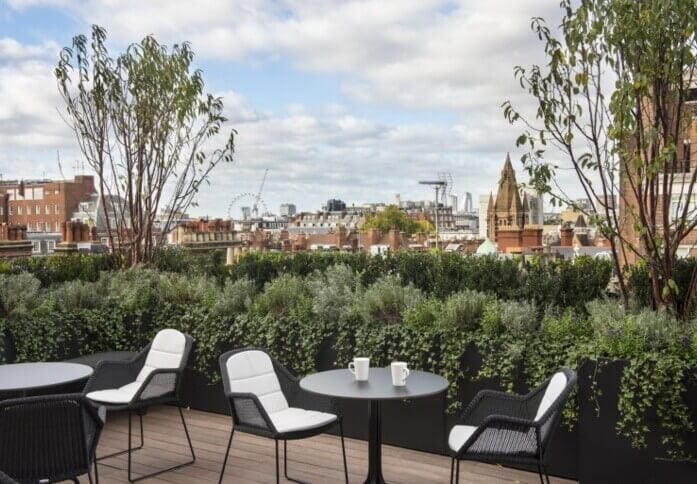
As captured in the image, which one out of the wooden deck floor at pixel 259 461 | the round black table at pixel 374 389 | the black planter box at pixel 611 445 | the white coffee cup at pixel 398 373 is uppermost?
the white coffee cup at pixel 398 373

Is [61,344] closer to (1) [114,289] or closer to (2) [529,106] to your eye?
(1) [114,289]

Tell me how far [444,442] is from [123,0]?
7648mm

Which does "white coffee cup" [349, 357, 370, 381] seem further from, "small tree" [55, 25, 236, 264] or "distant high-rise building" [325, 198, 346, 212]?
"distant high-rise building" [325, 198, 346, 212]

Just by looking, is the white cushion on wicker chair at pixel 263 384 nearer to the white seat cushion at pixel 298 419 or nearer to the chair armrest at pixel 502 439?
the white seat cushion at pixel 298 419

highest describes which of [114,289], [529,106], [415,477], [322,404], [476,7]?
[476,7]

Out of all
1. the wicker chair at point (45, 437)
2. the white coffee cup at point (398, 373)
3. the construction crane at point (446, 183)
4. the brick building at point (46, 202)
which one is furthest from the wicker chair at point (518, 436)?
the brick building at point (46, 202)

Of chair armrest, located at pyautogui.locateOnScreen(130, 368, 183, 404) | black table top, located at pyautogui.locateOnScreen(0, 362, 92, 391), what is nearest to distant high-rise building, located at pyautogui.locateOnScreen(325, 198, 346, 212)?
chair armrest, located at pyautogui.locateOnScreen(130, 368, 183, 404)

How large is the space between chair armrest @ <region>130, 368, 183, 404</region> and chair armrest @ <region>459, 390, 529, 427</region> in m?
2.11

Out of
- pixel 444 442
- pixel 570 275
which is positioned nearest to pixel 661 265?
pixel 570 275

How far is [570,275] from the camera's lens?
22.6 feet

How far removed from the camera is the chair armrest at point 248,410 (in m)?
4.40

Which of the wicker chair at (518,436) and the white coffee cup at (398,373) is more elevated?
the white coffee cup at (398,373)

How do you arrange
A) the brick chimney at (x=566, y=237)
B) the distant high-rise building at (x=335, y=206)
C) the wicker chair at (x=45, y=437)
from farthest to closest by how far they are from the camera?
1. the distant high-rise building at (x=335, y=206)
2. the brick chimney at (x=566, y=237)
3. the wicker chair at (x=45, y=437)

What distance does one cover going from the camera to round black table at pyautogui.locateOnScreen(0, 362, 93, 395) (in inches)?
179
